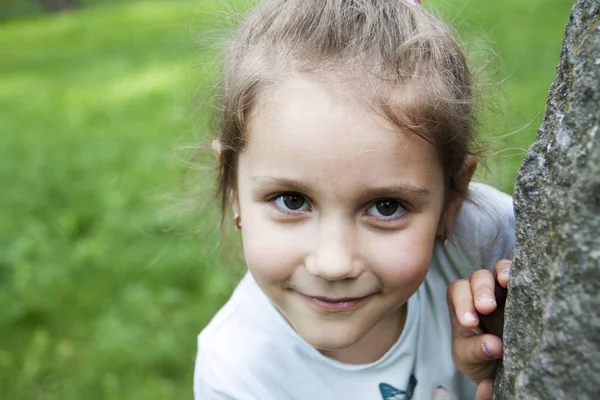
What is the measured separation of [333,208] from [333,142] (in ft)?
0.56

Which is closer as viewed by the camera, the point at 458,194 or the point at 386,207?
the point at 386,207

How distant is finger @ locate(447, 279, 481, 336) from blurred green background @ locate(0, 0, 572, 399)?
0.57 m

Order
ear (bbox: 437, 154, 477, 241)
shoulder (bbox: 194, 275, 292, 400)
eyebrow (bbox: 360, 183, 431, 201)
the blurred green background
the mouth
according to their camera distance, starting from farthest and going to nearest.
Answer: the blurred green background
shoulder (bbox: 194, 275, 292, 400)
ear (bbox: 437, 154, 477, 241)
the mouth
eyebrow (bbox: 360, 183, 431, 201)

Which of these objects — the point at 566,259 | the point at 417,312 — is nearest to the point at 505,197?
the point at 417,312

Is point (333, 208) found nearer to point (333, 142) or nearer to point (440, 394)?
point (333, 142)

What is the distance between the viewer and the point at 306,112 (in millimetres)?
1822

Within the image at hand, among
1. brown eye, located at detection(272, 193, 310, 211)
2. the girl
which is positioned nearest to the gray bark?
the girl

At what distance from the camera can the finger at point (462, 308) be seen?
1.80 meters

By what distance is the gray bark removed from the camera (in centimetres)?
113

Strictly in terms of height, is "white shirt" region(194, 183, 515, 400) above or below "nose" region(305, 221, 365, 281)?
below

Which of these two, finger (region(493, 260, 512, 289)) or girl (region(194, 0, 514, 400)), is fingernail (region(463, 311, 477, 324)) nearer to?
girl (region(194, 0, 514, 400))

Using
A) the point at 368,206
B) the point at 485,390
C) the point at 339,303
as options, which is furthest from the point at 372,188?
the point at 485,390

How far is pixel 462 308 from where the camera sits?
1.86 meters

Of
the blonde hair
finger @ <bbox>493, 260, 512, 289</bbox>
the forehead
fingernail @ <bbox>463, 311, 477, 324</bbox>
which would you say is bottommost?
fingernail @ <bbox>463, 311, 477, 324</bbox>
